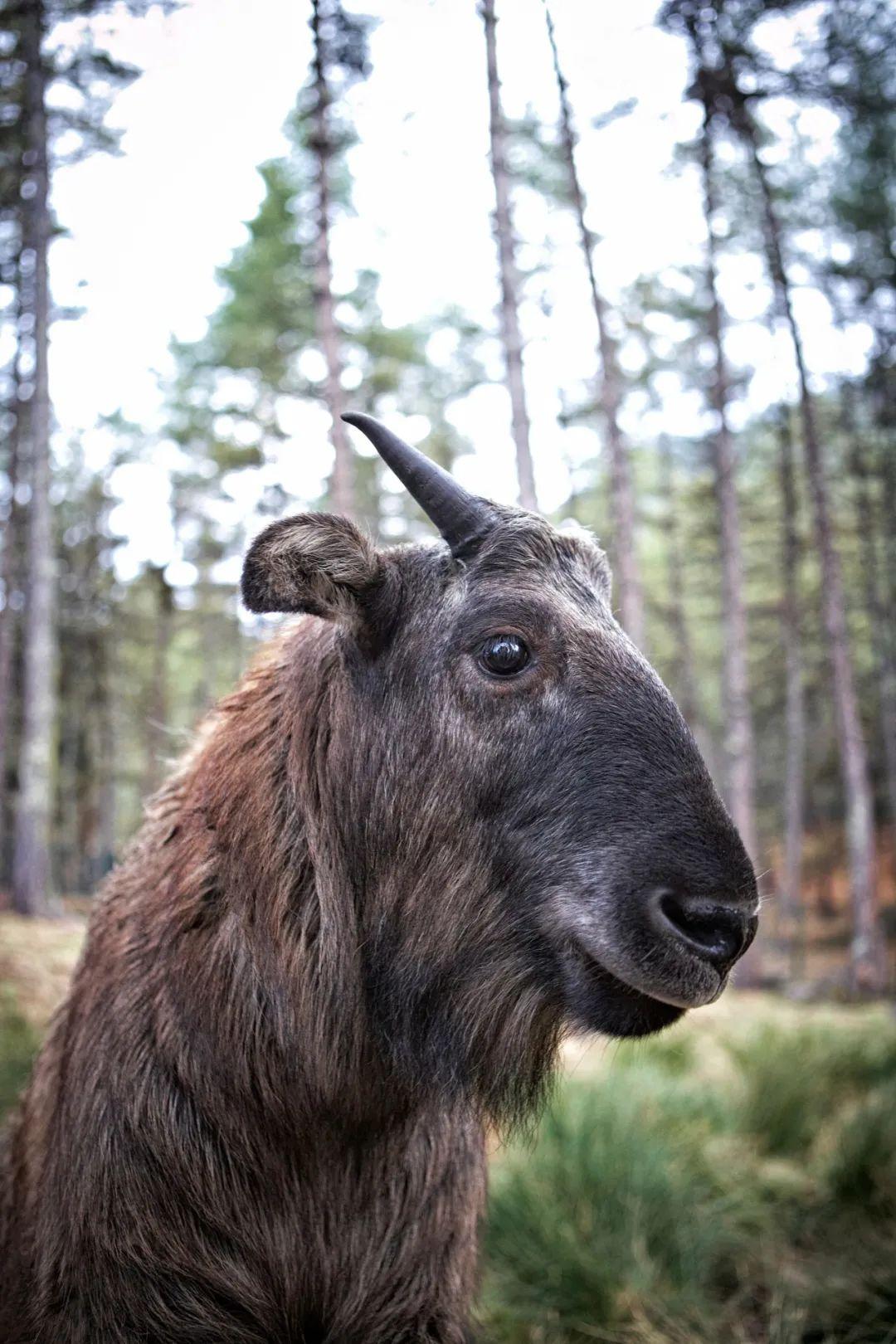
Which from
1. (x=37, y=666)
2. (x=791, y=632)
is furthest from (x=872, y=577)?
(x=37, y=666)

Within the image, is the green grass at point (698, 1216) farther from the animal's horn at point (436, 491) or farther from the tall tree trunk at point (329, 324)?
the tall tree trunk at point (329, 324)

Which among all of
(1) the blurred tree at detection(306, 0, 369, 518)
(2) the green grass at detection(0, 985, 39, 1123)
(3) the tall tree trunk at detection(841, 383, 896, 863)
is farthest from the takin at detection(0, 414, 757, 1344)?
(3) the tall tree trunk at detection(841, 383, 896, 863)

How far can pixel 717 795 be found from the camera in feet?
7.59

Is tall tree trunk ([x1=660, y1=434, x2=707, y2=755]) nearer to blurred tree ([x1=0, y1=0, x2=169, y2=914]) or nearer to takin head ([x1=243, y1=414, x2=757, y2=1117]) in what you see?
blurred tree ([x1=0, y1=0, x2=169, y2=914])

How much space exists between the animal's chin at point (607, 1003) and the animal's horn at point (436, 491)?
1065mm

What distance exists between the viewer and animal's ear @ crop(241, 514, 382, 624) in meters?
2.38

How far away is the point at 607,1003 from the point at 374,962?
576 millimetres

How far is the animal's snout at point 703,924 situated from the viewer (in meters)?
2.09

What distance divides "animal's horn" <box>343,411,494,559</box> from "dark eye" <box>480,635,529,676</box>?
0.29 metres

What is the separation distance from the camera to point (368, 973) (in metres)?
2.49

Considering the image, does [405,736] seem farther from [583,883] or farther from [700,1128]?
[700,1128]

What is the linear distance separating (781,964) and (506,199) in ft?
65.2

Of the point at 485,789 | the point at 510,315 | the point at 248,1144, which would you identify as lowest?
the point at 248,1144

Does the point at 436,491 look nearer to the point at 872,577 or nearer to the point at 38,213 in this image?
the point at 38,213
